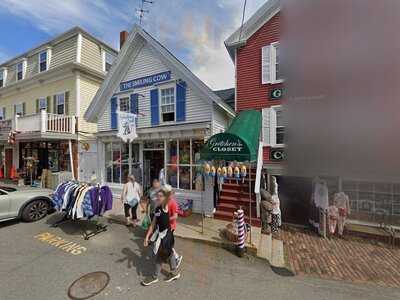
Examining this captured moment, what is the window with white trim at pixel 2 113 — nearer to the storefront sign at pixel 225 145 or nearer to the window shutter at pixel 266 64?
the storefront sign at pixel 225 145

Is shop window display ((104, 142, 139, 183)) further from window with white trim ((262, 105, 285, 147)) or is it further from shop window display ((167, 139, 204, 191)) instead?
window with white trim ((262, 105, 285, 147))

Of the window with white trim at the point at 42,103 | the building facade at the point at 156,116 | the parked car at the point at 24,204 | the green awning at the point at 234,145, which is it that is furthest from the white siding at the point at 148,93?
the window with white trim at the point at 42,103

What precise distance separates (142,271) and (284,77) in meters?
4.64

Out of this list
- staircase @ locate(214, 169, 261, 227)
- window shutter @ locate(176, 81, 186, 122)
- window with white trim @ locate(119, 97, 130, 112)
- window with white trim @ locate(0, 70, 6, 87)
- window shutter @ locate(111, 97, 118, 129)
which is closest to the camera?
staircase @ locate(214, 169, 261, 227)

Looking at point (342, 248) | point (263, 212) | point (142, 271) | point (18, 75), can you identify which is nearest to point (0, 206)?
point (142, 271)

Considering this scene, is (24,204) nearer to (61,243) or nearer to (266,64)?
(61,243)

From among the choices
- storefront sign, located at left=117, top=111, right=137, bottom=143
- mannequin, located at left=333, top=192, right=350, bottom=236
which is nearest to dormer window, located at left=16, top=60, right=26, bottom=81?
storefront sign, located at left=117, top=111, right=137, bottom=143

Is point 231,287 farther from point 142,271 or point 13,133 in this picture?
point 13,133

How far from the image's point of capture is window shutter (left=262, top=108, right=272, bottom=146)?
28.2ft

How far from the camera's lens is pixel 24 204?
277 inches

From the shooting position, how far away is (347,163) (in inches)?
55.6

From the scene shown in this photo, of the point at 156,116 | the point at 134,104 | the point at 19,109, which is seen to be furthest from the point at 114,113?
the point at 19,109

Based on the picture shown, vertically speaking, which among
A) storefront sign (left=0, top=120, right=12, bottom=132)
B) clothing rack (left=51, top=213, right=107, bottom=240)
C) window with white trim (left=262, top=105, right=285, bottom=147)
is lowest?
clothing rack (left=51, top=213, right=107, bottom=240)

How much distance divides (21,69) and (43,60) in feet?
9.64
